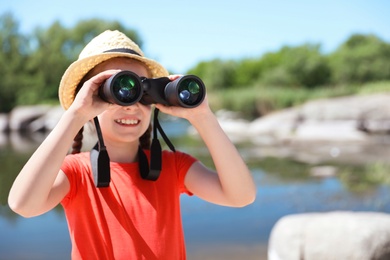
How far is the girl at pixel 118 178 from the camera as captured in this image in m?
1.15

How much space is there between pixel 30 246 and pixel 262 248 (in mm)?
1961

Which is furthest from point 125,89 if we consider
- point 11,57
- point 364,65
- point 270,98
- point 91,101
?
point 364,65

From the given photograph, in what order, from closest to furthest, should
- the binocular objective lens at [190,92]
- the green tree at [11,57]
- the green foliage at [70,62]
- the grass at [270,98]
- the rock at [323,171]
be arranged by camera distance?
1. the binocular objective lens at [190,92]
2. the rock at [323,171]
3. the grass at [270,98]
4. the green tree at [11,57]
5. the green foliage at [70,62]

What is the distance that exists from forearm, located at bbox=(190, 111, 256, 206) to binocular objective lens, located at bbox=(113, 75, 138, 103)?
19 centimetres

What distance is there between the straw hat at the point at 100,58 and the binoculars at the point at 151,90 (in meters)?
0.11

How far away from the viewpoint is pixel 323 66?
29.2 metres

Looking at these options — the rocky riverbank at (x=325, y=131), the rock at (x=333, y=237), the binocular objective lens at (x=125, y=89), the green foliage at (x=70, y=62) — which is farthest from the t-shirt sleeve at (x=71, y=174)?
the green foliage at (x=70, y=62)

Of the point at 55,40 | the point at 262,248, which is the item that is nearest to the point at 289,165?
the point at 262,248

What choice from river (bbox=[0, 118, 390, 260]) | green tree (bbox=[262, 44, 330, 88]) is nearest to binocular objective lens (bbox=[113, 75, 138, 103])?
river (bbox=[0, 118, 390, 260])

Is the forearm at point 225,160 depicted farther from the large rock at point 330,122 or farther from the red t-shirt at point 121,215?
the large rock at point 330,122

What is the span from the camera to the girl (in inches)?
45.4

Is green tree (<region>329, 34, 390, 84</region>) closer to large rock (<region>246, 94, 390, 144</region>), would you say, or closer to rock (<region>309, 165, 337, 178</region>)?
large rock (<region>246, 94, 390, 144</region>)

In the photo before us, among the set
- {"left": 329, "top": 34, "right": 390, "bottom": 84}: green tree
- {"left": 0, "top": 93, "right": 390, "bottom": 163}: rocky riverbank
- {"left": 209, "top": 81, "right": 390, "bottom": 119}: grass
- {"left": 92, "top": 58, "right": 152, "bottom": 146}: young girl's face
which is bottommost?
{"left": 92, "top": 58, "right": 152, "bottom": 146}: young girl's face

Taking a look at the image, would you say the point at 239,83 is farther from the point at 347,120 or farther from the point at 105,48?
the point at 105,48
